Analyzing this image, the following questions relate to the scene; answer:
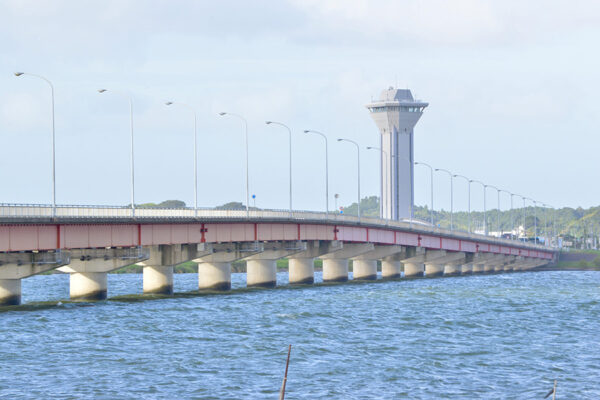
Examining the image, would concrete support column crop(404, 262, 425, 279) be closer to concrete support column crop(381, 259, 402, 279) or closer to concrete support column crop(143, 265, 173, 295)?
concrete support column crop(381, 259, 402, 279)

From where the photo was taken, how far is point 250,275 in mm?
113000

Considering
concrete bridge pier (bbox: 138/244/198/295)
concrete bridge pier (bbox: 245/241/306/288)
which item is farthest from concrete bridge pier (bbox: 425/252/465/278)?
concrete bridge pier (bbox: 138/244/198/295)

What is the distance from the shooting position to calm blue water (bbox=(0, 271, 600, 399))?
42719 millimetres

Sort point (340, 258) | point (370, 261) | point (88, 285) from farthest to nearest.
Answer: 1. point (370, 261)
2. point (340, 258)
3. point (88, 285)

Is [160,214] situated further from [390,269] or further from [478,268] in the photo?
[478,268]

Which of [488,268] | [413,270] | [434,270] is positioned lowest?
[488,268]

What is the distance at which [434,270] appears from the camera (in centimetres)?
16300

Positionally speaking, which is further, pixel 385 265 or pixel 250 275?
pixel 385 265

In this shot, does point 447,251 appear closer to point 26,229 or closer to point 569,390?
point 26,229

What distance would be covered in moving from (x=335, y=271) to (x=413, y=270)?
95.1 feet

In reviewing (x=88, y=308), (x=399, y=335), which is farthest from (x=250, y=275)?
(x=399, y=335)

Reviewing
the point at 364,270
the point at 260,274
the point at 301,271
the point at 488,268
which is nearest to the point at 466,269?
the point at 488,268

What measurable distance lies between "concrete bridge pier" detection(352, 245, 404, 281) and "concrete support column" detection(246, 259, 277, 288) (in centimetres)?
2718

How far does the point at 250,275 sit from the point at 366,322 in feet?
138
